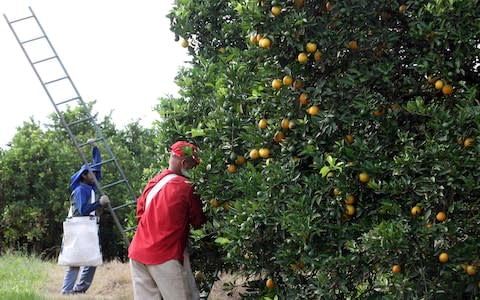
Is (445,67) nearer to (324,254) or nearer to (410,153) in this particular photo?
(410,153)

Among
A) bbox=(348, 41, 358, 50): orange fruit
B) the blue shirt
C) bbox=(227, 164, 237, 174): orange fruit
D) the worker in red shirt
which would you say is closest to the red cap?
the worker in red shirt

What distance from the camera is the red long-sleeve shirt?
6.69 meters

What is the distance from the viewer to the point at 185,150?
654cm

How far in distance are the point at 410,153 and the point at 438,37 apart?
0.82 m

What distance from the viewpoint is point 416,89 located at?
553 centimetres

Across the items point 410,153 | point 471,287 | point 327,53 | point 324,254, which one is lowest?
point 471,287

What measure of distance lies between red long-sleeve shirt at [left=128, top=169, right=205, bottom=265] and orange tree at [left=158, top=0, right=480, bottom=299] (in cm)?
46

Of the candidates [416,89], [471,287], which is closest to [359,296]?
[471,287]

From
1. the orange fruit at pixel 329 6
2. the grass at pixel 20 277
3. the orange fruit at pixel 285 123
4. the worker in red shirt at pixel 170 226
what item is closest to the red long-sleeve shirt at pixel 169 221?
the worker in red shirt at pixel 170 226

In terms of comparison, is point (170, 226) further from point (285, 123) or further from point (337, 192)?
point (337, 192)

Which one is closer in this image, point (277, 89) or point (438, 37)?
point (438, 37)

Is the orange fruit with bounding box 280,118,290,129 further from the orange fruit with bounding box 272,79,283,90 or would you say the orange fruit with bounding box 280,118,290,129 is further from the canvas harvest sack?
the canvas harvest sack

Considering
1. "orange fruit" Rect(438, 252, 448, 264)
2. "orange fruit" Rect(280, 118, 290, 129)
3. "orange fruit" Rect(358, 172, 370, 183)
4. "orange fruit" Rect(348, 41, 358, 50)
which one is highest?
"orange fruit" Rect(348, 41, 358, 50)

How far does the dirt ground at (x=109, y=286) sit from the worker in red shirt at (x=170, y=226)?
1878mm
